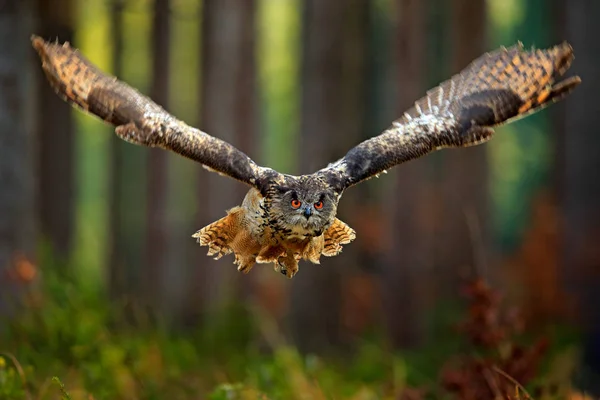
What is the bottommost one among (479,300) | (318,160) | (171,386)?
(171,386)

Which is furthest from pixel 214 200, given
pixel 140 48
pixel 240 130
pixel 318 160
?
pixel 140 48

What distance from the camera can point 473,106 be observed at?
6328 mm

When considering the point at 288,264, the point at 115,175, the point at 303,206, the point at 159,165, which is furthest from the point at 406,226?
the point at 115,175

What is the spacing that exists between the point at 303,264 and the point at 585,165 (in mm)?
3102

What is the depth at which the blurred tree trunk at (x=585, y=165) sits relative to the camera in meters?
10.2

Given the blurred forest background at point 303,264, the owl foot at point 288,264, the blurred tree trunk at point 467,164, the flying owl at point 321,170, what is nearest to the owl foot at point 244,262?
the flying owl at point 321,170

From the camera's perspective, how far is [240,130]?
11.8 meters

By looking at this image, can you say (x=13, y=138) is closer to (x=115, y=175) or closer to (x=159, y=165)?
(x=159, y=165)

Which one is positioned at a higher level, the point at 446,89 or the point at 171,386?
the point at 446,89

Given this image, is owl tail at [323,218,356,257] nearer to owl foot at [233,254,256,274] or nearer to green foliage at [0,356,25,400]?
owl foot at [233,254,256,274]

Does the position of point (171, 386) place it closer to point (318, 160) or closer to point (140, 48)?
point (318, 160)

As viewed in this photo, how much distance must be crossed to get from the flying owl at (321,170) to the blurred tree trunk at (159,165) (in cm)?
742

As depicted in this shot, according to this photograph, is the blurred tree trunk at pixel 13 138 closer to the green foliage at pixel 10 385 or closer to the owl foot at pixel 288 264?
the green foliage at pixel 10 385

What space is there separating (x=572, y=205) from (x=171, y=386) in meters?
5.11
